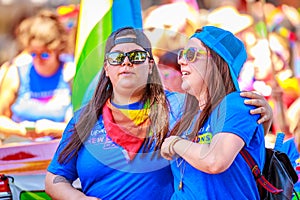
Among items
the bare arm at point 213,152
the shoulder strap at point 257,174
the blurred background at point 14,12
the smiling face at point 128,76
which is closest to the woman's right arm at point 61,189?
the smiling face at point 128,76

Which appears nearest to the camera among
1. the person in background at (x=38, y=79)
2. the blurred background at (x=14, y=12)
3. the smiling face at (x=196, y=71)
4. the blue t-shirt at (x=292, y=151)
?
the smiling face at (x=196, y=71)

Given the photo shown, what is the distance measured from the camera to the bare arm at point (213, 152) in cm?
167

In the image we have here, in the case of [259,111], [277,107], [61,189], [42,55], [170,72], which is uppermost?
[42,55]

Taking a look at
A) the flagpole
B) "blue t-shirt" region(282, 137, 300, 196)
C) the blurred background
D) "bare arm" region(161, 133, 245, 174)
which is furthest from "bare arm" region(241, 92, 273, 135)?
the blurred background

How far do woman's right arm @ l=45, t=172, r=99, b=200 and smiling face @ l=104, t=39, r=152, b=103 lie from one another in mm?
314

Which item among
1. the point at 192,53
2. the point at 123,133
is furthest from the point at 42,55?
the point at 192,53

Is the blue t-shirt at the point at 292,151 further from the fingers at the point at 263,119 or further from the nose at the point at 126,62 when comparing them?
the nose at the point at 126,62

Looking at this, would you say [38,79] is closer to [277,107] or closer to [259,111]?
[277,107]

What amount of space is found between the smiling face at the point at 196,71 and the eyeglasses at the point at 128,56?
0.62 feet

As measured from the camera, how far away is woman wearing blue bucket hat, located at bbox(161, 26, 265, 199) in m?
1.69

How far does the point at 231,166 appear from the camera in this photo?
1.73 metres

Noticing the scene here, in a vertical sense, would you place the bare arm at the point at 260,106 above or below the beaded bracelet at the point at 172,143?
above

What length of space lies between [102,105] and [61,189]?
0.30 m

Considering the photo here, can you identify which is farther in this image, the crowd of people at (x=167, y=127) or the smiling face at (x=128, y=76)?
the smiling face at (x=128, y=76)
